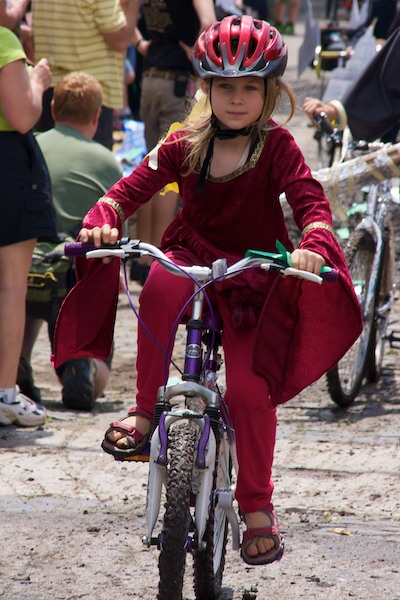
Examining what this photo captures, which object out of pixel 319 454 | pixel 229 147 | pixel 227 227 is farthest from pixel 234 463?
pixel 319 454

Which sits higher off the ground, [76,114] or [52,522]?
[76,114]

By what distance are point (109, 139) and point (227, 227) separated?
4.49 metres

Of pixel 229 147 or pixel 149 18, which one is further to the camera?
pixel 149 18

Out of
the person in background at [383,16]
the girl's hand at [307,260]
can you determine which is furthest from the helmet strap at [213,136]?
the person in background at [383,16]

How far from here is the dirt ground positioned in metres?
4.26

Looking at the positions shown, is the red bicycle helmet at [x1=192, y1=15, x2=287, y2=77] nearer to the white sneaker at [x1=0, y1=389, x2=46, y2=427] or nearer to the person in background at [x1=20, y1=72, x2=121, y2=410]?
the white sneaker at [x1=0, y1=389, x2=46, y2=427]

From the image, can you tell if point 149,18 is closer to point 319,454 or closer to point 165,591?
point 319,454

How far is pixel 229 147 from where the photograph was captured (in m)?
4.11

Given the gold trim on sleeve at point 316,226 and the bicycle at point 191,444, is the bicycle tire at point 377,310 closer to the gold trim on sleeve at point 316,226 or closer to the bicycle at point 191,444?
the gold trim on sleeve at point 316,226

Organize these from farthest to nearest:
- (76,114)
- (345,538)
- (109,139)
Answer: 1. (109,139)
2. (76,114)
3. (345,538)

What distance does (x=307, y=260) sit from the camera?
357 centimetres

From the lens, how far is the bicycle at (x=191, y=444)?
11.6 ft

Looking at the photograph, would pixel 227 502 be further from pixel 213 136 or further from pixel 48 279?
pixel 48 279

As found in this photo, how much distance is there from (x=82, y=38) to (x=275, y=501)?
→ 415cm
